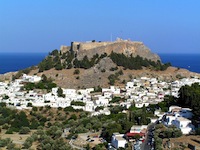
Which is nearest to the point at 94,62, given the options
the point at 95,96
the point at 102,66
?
the point at 102,66

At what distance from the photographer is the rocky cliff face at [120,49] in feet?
154

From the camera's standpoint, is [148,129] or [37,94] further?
[37,94]

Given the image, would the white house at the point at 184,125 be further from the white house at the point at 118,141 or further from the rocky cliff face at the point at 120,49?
the rocky cliff face at the point at 120,49

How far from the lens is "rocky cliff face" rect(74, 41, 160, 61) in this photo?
4700 cm

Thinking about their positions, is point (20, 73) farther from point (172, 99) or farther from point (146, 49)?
point (172, 99)

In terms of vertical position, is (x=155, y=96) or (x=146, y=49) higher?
(x=146, y=49)

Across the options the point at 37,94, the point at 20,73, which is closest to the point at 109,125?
the point at 37,94

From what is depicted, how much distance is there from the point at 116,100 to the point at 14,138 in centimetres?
1123

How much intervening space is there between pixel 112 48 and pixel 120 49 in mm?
894

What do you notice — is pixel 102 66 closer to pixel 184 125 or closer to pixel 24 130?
pixel 24 130

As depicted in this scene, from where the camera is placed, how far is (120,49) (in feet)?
155

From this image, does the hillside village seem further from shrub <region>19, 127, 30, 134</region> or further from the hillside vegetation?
shrub <region>19, 127, 30, 134</region>

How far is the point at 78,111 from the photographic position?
33.7 m

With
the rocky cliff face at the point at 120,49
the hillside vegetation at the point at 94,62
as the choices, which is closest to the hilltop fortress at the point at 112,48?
the rocky cliff face at the point at 120,49
